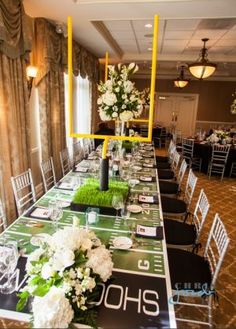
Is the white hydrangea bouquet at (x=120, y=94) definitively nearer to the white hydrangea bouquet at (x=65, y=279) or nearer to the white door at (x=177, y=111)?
the white hydrangea bouquet at (x=65, y=279)

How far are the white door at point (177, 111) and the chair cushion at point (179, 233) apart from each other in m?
9.36

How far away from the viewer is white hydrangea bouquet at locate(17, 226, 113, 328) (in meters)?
1.04

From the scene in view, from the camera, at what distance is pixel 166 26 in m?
4.51

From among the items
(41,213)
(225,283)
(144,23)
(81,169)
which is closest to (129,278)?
(41,213)

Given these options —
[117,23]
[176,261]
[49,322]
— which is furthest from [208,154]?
[49,322]

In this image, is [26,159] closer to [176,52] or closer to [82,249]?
[82,249]

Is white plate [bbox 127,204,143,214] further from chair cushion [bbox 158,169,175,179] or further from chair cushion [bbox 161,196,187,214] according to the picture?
chair cushion [bbox 158,169,175,179]

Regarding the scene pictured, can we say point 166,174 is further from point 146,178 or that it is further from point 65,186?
point 65,186

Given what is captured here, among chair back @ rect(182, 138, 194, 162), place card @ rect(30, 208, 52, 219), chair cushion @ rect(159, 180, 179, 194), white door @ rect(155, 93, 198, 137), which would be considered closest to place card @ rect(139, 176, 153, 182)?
chair cushion @ rect(159, 180, 179, 194)

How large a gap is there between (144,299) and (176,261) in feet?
2.71

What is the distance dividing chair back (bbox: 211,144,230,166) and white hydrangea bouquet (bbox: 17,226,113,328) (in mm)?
5607

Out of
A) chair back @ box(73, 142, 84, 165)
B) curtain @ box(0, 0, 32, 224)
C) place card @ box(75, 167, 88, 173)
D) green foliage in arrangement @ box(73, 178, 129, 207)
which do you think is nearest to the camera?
green foliage in arrangement @ box(73, 178, 129, 207)

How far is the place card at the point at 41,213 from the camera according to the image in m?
2.08

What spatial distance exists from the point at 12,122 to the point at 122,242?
2370 millimetres
